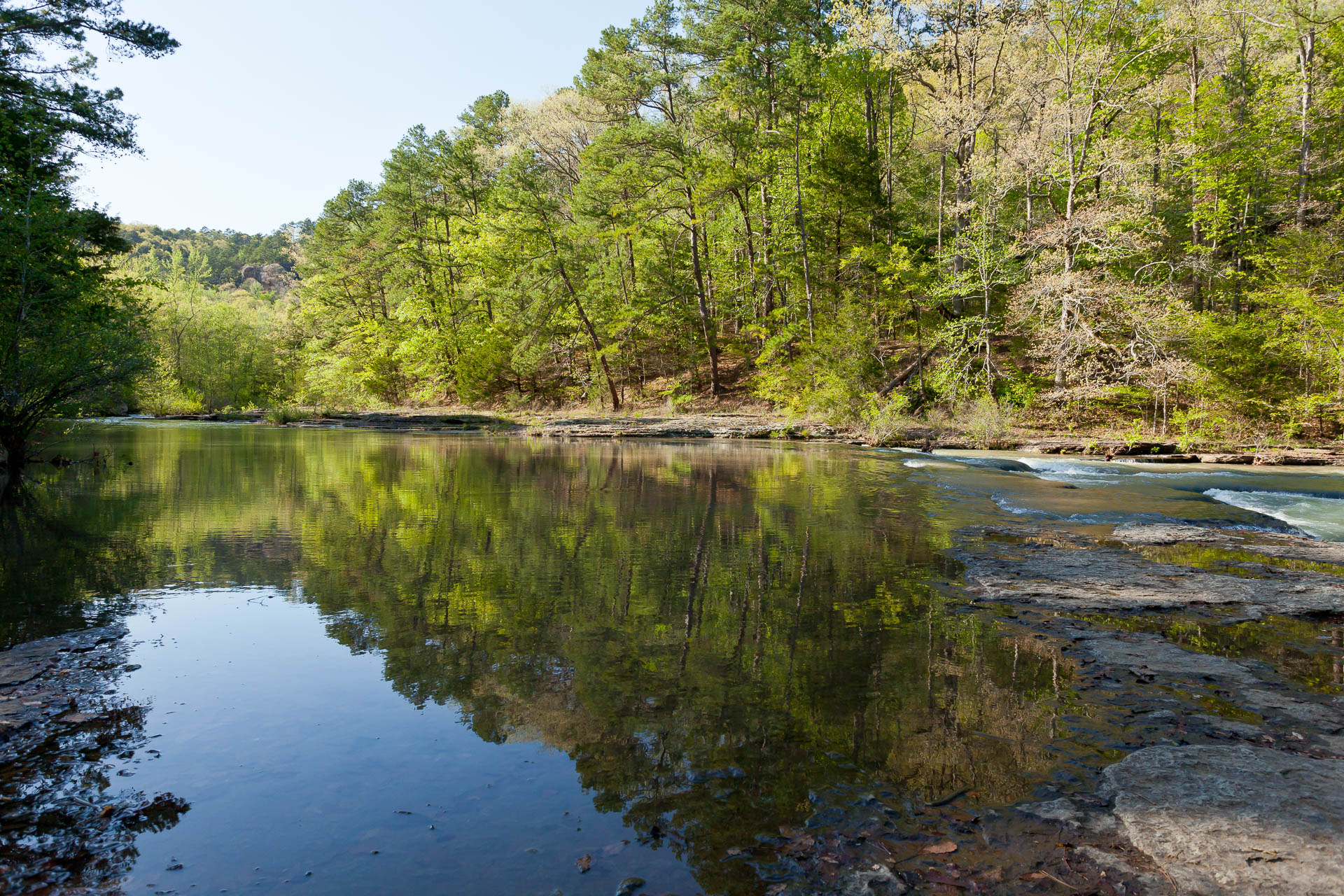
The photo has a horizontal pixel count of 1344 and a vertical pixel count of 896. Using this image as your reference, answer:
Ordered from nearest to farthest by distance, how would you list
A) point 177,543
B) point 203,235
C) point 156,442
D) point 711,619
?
point 711,619, point 177,543, point 156,442, point 203,235

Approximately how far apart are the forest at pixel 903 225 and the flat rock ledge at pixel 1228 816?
13.2 meters

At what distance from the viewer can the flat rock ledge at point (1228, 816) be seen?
242 cm

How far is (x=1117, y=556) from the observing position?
7.52 m

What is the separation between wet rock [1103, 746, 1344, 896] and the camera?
2428 millimetres

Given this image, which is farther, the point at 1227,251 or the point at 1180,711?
the point at 1227,251

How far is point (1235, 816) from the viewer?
2.78 metres

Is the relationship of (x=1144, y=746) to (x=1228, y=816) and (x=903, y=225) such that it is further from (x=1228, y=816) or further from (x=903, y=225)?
(x=903, y=225)

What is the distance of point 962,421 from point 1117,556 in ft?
53.6

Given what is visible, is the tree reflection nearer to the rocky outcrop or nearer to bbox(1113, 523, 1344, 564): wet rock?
bbox(1113, 523, 1344, 564): wet rock

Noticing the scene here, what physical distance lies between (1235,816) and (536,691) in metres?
3.46

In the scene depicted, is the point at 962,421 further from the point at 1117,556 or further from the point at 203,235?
the point at 203,235

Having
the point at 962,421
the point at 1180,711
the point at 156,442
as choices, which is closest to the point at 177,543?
the point at 1180,711

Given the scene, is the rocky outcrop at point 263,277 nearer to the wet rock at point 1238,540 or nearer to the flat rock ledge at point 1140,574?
the flat rock ledge at point 1140,574

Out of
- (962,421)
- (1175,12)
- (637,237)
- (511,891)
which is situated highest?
(1175,12)
